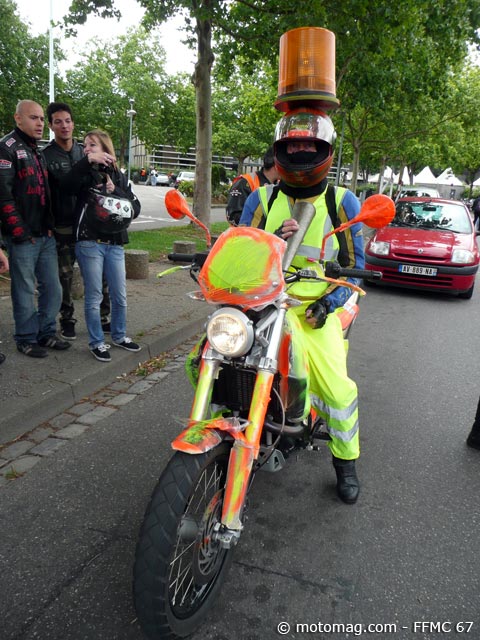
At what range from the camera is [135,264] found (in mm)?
7891

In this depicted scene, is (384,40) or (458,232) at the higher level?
(384,40)

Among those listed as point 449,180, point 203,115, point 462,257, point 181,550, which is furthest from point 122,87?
point 181,550

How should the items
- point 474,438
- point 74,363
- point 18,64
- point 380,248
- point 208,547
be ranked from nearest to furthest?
point 208,547
point 474,438
point 74,363
point 380,248
point 18,64

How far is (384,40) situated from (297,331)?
9929 mm

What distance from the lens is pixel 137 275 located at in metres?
7.96

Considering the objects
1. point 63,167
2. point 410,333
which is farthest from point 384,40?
point 63,167

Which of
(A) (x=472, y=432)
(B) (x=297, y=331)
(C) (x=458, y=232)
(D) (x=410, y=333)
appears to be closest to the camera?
(B) (x=297, y=331)

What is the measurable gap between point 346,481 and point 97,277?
279 cm

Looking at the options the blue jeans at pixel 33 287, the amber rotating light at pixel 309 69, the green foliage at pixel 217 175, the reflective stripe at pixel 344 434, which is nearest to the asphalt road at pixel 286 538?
the reflective stripe at pixel 344 434

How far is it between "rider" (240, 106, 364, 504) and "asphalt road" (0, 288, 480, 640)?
0.37 m

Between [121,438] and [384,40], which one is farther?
[384,40]

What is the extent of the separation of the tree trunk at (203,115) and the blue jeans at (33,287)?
726cm

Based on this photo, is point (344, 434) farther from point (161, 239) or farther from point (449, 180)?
point (449, 180)

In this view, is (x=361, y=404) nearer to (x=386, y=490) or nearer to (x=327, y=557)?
(x=386, y=490)
